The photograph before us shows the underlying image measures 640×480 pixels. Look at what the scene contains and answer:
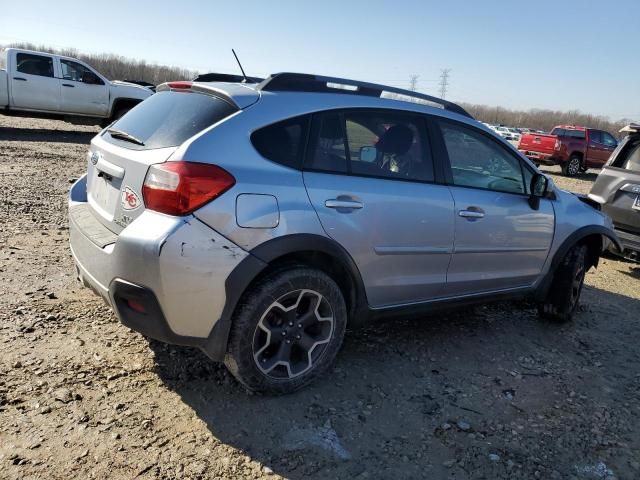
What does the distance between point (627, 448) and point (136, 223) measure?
2900 millimetres

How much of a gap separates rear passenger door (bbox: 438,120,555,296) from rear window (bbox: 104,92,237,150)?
5.27ft

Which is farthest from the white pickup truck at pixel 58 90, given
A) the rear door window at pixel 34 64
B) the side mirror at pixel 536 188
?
the side mirror at pixel 536 188

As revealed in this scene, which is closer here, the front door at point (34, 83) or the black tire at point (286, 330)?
the black tire at point (286, 330)

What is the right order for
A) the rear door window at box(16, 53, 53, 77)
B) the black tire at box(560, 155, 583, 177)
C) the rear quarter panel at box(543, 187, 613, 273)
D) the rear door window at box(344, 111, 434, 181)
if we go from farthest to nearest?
the black tire at box(560, 155, 583, 177), the rear door window at box(16, 53, 53, 77), the rear quarter panel at box(543, 187, 613, 273), the rear door window at box(344, 111, 434, 181)

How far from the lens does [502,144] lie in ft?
13.3

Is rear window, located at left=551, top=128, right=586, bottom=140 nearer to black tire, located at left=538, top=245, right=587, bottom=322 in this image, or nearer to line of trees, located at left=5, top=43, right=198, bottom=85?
black tire, located at left=538, top=245, right=587, bottom=322

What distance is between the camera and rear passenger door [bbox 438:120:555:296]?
367 cm

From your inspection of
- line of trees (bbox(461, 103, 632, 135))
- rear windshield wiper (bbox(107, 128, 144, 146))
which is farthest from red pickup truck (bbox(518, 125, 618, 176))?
line of trees (bbox(461, 103, 632, 135))

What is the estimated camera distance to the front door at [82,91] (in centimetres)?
1396

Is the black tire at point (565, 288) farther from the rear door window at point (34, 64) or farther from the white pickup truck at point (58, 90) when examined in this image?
the rear door window at point (34, 64)

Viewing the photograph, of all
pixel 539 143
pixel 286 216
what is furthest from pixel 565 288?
pixel 539 143

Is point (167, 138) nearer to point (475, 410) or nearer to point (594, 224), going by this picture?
point (475, 410)

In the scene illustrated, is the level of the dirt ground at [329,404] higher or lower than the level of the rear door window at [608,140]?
lower

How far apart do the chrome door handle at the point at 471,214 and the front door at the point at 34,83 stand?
13.2 metres
